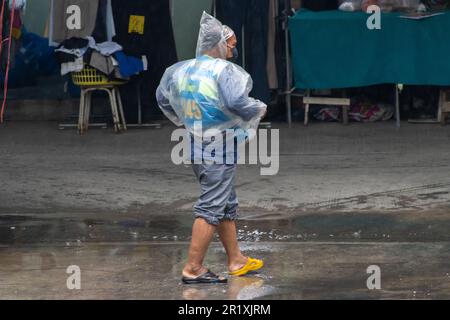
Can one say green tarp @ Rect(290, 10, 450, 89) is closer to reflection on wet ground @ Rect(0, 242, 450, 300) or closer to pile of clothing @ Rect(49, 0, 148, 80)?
pile of clothing @ Rect(49, 0, 148, 80)

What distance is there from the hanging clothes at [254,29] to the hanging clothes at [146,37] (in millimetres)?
691

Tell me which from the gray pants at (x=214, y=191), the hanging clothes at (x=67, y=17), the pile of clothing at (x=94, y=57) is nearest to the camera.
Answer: the gray pants at (x=214, y=191)

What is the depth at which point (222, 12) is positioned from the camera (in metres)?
12.8

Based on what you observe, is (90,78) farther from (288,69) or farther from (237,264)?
(237,264)

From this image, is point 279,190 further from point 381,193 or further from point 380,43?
point 380,43

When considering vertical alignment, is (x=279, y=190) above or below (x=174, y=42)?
below

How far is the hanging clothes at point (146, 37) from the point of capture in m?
12.7

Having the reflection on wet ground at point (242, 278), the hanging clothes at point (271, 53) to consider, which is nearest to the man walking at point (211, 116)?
the reflection on wet ground at point (242, 278)

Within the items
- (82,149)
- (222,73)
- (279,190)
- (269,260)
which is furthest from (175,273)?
(82,149)

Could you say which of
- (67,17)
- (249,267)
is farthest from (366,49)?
(249,267)

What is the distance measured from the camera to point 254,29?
42.0 ft

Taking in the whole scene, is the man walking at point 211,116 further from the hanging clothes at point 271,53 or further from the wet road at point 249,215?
the hanging clothes at point 271,53

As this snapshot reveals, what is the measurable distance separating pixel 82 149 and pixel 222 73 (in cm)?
512

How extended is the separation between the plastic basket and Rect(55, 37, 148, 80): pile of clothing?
0.08 metres
